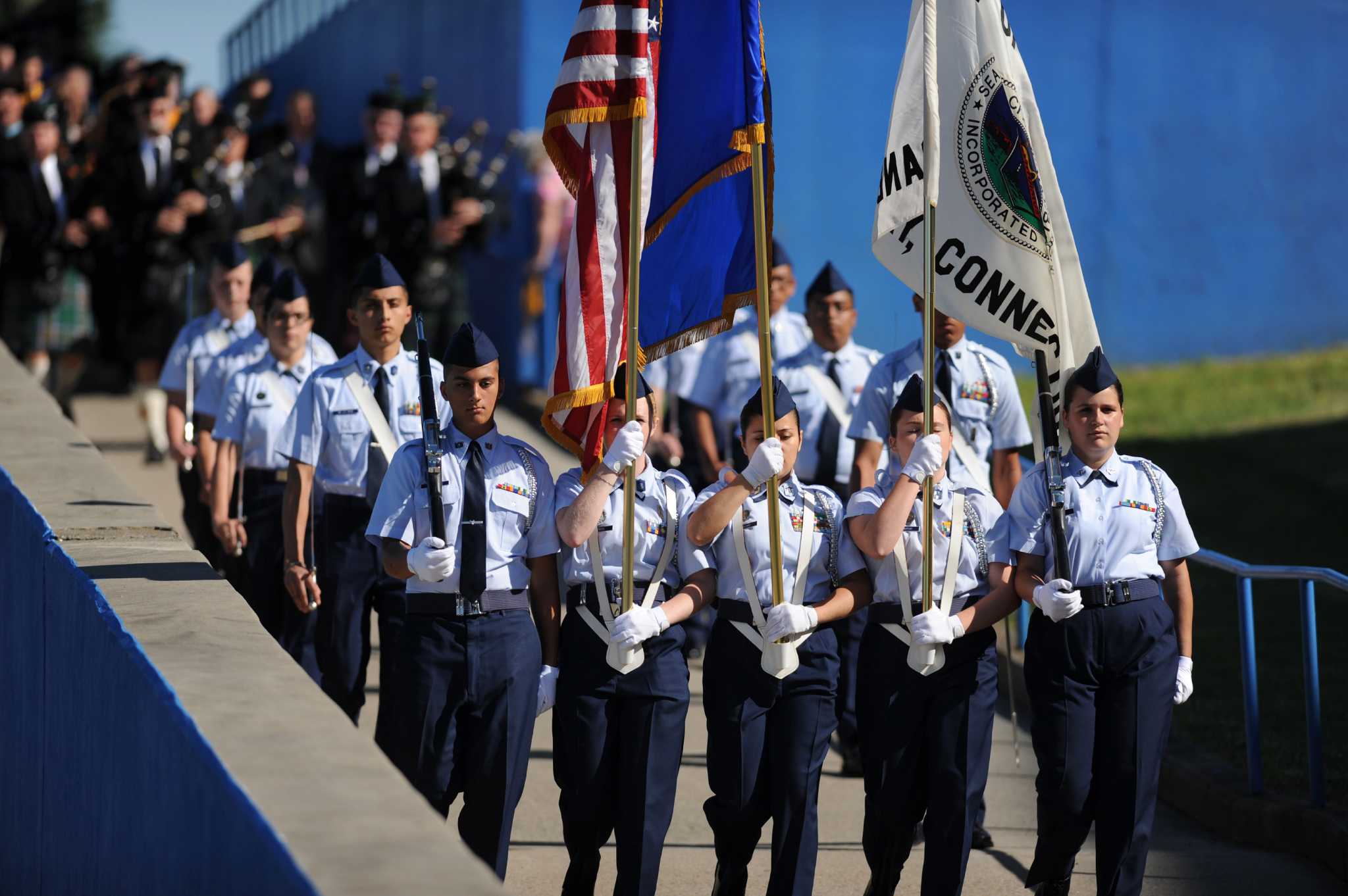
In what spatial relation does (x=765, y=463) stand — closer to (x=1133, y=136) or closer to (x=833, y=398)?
(x=833, y=398)

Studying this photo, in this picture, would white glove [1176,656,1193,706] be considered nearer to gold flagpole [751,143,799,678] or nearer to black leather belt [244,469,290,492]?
gold flagpole [751,143,799,678]

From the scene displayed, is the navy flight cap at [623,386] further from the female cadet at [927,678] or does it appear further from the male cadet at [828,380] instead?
the male cadet at [828,380]

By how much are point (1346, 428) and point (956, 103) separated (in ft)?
40.2

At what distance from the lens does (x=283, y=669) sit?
5.12 meters

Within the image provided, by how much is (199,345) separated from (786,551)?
4.60 meters

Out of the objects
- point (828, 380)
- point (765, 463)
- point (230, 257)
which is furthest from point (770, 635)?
point (230, 257)

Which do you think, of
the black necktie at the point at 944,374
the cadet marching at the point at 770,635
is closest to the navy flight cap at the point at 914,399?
the cadet marching at the point at 770,635

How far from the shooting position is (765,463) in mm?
6254

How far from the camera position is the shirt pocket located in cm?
639

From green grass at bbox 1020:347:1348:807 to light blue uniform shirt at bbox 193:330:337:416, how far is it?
475 centimetres

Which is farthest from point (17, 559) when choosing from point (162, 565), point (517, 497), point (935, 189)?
point (935, 189)

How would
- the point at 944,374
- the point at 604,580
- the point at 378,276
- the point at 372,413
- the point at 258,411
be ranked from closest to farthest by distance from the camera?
the point at 604,580
the point at 378,276
the point at 372,413
the point at 944,374
the point at 258,411

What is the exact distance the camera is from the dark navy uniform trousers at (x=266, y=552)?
859 centimetres

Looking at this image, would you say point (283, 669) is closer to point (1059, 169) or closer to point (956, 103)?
point (956, 103)
